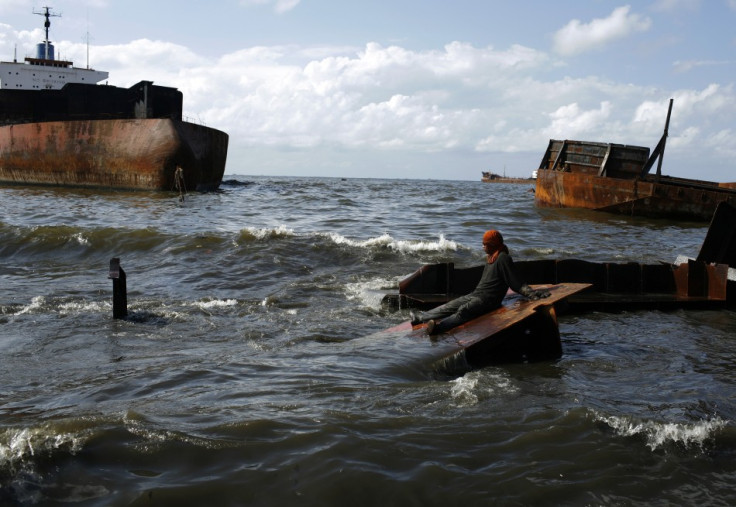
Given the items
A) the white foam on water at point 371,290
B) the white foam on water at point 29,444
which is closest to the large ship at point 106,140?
the white foam on water at point 371,290

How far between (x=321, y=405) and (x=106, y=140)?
23.5 meters

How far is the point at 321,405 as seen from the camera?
15.8 feet

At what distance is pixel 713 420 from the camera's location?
467cm

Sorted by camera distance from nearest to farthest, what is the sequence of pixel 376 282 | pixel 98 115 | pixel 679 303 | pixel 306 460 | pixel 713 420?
pixel 306 460
pixel 713 420
pixel 679 303
pixel 376 282
pixel 98 115

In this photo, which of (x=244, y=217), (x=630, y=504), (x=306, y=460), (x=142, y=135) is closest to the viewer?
(x=630, y=504)

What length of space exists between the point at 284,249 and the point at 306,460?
10.2m

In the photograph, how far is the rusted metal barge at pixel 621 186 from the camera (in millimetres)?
20656

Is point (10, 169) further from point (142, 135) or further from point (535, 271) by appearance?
point (535, 271)

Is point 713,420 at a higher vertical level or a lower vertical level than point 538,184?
lower

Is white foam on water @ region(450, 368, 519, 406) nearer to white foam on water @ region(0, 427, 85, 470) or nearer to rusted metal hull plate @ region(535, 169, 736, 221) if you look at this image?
white foam on water @ region(0, 427, 85, 470)

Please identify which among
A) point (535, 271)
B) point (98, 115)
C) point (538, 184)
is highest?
point (98, 115)

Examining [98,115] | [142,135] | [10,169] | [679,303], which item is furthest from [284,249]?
[10,169]

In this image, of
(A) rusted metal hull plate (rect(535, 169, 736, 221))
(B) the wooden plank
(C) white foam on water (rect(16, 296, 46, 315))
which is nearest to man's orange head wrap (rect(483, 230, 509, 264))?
(B) the wooden plank

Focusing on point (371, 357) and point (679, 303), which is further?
point (679, 303)
